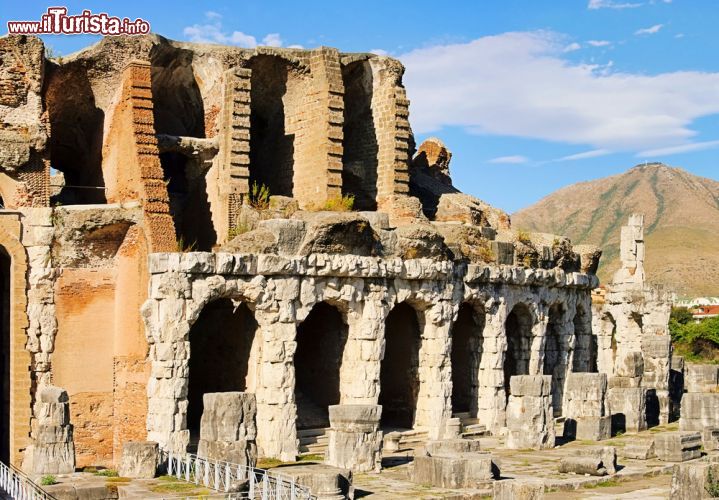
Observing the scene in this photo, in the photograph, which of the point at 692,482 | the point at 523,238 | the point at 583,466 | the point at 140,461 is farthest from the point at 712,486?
the point at 523,238

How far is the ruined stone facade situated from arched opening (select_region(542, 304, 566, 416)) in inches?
2.5

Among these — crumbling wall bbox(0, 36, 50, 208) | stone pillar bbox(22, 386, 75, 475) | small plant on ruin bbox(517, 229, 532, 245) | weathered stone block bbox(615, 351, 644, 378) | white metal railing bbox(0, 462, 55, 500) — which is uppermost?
crumbling wall bbox(0, 36, 50, 208)

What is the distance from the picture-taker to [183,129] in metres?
30.3

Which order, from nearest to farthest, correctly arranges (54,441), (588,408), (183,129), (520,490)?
1. (520,490)
2. (54,441)
3. (588,408)
4. (183,129)

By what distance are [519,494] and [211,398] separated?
6635 millimetres

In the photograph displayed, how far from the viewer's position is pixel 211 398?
20.7 meters

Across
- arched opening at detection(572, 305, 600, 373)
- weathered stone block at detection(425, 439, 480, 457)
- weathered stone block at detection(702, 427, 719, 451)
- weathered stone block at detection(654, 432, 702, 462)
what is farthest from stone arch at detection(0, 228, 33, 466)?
arched opening at detection(572, 305, 600, 373)

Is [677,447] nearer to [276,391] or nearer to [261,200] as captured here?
[276,391]

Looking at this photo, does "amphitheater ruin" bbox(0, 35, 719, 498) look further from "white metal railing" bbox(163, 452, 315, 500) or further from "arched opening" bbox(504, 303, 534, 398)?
"white metal railing" bbox(163, 452, 315, 500)

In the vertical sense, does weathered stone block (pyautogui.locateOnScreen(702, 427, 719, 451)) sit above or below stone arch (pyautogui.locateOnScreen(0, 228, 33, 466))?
below

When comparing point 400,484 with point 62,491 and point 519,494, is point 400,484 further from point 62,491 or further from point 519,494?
point 62,491

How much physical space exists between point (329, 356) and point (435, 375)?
2.59 meters

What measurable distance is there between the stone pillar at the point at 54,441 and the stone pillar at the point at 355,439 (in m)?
4.94

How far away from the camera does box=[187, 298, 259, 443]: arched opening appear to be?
25.1 metres
